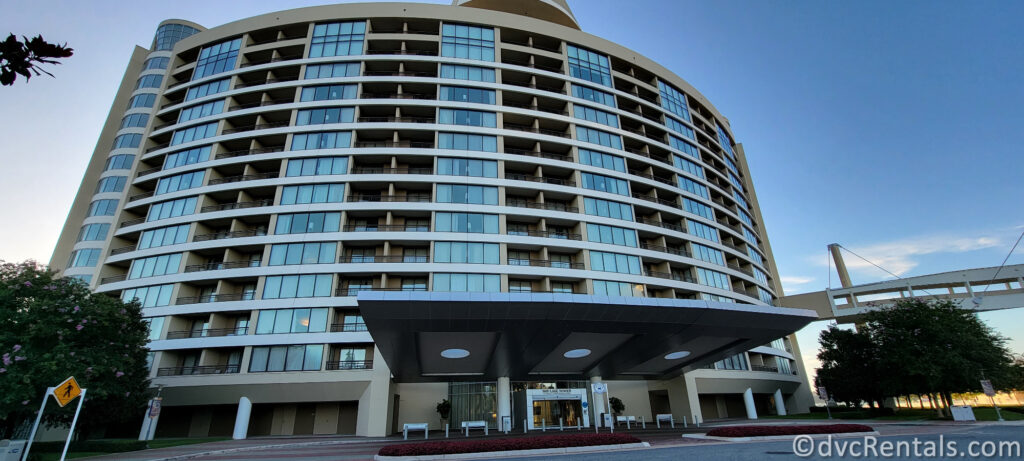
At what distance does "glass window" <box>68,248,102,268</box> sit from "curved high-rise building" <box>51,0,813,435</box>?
0.73 ft

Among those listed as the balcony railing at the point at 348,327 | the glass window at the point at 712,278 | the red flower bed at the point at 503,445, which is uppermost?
the glass window at the point at 712,278

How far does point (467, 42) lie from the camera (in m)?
49.5

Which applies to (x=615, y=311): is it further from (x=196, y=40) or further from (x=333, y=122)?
(x=196, y=40)

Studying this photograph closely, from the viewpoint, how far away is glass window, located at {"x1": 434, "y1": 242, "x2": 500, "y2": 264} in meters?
38.2

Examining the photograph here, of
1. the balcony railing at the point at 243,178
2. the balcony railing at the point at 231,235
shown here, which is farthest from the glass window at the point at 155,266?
the balcony railing at the point at 243,178

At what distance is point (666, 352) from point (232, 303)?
33624mm

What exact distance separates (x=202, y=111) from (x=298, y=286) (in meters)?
24.8

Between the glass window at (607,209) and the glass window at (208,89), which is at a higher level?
the glass window at (208,89)

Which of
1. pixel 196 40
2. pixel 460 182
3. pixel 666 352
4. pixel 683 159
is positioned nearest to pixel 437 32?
pixel 460 182

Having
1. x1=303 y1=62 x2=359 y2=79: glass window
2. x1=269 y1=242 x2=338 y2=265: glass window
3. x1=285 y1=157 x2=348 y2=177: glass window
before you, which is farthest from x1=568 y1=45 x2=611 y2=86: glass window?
x1=269 y1=242 x2=338 y2=265: glass window

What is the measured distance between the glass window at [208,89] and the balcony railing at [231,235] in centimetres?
1723

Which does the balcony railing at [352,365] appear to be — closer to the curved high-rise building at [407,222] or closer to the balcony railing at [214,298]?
the curved high-rise building at [407,222]

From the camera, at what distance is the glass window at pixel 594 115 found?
49.0m

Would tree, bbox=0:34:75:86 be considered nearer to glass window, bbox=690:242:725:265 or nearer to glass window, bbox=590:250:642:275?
glass window, bbox=590:250:642:275
